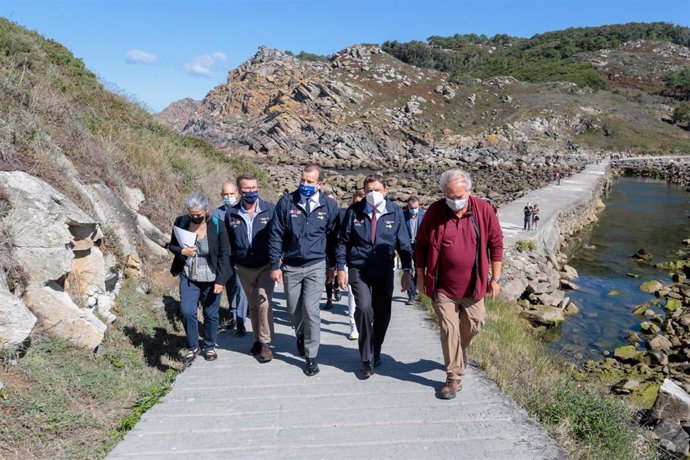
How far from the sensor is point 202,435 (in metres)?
3.97

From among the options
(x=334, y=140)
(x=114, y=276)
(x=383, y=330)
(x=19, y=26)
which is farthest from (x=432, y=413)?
(x=334, y=140)

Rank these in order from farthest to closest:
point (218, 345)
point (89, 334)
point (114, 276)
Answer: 1. point (114, 276)
2. point (218, 345)
3. point (89, 334)

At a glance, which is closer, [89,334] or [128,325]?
[89,334]

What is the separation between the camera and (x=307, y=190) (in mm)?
4957

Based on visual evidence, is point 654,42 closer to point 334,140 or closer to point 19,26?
point 334,140

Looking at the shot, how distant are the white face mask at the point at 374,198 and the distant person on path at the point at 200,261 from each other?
160 centimetres

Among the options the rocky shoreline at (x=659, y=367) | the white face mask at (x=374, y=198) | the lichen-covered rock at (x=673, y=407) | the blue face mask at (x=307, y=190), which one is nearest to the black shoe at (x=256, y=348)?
the blue face mask at (x=307, y=190)

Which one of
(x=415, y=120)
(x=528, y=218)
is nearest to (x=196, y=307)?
(x=528, y=218)

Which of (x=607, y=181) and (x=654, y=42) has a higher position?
(x=654, y=42)

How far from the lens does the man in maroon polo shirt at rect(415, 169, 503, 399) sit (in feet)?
14.3

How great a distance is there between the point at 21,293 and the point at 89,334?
749mm

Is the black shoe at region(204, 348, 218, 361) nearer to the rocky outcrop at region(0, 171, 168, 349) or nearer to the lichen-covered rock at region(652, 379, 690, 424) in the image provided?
the rocky outcrop at region(0, 171, 168, 349)

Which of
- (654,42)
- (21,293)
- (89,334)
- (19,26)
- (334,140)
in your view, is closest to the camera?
(21,293)

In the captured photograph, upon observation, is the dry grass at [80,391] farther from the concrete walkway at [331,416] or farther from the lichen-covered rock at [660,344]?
the lichen-covered rock at [660,344]
